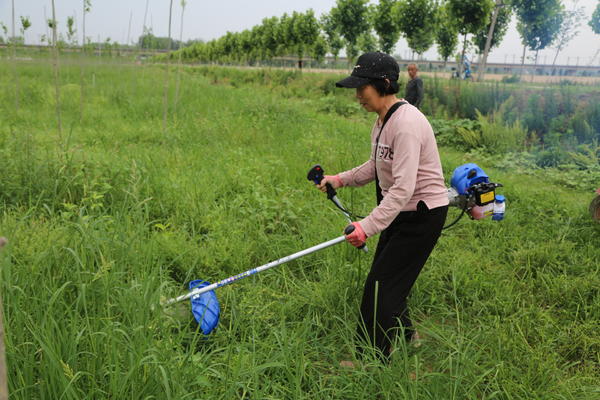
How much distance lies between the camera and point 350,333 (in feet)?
7.77

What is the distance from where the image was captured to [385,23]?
59.1 ft

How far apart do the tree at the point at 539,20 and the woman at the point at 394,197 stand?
1639 centimetres

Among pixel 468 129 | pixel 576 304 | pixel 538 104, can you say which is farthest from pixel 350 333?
pixel 538 104

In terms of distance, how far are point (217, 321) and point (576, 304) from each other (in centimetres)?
233

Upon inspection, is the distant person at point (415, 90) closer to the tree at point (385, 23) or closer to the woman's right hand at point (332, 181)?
the woman's right hand at point (332, 181)

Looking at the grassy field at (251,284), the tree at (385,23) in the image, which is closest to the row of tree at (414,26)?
the tree at (385,23)

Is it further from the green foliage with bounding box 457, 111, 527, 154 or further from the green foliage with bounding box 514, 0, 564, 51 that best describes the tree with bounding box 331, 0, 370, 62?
the green foliage with bounding box 457, 111, 527, 154

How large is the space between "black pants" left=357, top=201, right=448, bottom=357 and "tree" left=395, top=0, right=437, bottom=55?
16.1 meters

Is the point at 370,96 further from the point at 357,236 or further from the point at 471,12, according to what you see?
the point at 471,12

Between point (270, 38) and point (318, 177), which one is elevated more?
point (270, 38)

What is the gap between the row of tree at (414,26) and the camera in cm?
1439

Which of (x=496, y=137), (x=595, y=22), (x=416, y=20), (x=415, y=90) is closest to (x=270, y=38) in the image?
(x=416, y=20)

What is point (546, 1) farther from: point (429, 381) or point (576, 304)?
point (429, 381)

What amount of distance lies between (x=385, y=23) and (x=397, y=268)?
17.9 meters
